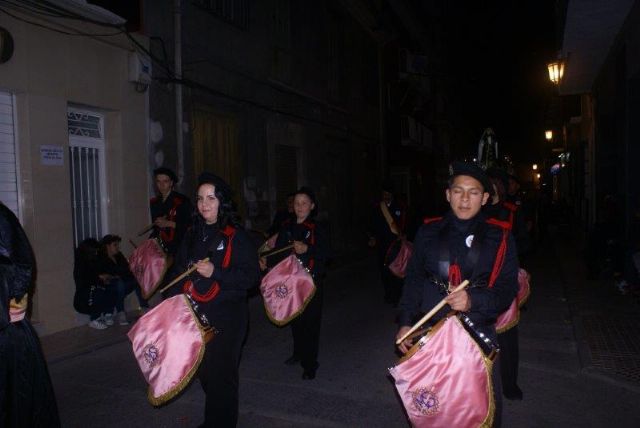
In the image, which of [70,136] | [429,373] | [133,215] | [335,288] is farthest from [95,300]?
[429,373]

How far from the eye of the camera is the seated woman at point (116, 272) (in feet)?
25.2

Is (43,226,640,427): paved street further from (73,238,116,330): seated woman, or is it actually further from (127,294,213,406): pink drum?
(127,294,213,406): pink drum

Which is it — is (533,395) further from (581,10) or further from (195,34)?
(195,34)

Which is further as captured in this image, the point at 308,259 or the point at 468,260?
the point at 308,259

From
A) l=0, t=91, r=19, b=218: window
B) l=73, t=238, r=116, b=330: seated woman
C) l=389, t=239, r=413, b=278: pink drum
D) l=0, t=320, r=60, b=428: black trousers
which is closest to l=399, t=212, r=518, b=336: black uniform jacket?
l=0, t=320, r=60, b=428: black trousers

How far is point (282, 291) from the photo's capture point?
5422 mm

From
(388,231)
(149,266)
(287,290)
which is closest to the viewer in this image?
(287,290)

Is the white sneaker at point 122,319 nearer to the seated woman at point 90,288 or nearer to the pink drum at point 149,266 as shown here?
the seated woman at point 90,288

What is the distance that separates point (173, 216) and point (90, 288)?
4.75 ft

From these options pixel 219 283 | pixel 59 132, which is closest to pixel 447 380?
pixel 219 283

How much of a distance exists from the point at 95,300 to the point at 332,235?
10.3 m

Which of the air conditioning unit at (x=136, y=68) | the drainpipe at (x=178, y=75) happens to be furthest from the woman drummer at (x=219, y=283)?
the drainpipe at (x=178, y=75)

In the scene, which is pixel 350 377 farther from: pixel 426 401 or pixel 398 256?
pixel 398 256

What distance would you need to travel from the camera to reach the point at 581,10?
9828 millimetres
